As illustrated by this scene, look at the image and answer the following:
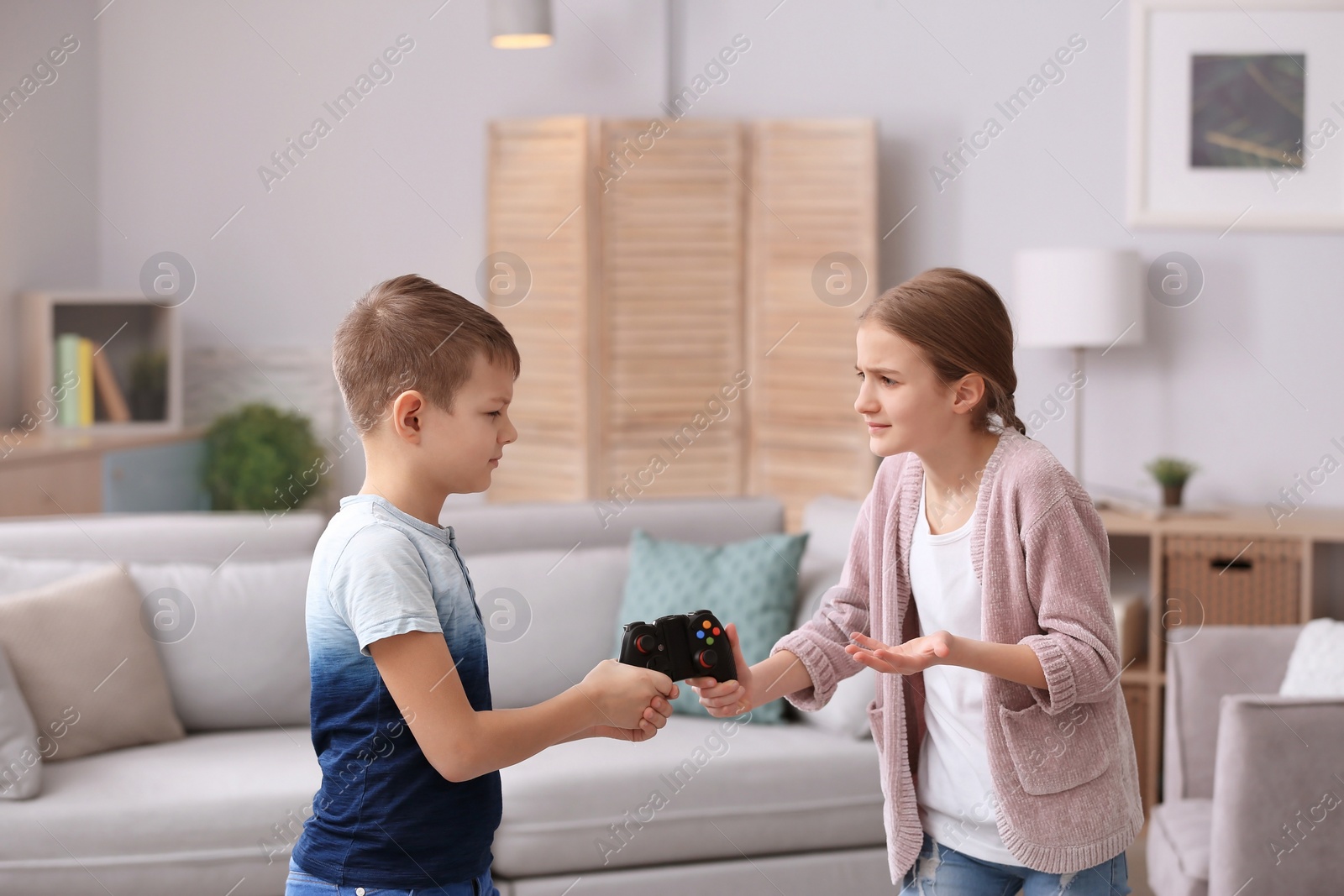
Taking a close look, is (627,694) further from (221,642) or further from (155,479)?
(155,479)

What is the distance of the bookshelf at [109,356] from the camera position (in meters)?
3.83

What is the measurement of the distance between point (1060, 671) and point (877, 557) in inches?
10.2

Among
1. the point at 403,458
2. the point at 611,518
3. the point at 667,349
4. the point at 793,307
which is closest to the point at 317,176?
the point at 667,349

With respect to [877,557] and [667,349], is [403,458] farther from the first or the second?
[667,349]

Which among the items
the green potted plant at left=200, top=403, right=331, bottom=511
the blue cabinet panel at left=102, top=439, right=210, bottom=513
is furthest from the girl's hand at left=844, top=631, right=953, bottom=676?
the green potted plant at left=200, top=403, right=331, bottom=511

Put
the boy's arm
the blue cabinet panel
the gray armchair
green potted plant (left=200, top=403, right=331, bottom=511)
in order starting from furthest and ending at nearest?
green potted plant (left=200, top=403, right=331, bottom=511), the blue cabinet panel, the gray armchair, the boy's arm

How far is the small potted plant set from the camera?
3.48 m

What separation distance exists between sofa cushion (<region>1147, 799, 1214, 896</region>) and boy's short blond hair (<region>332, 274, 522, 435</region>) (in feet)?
5.26

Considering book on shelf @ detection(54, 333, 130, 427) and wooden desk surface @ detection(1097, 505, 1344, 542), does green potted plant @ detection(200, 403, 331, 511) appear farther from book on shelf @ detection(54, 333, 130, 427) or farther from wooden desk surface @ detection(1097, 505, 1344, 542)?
wooden desk surface @ detection(1097, 505, 1344, 542)

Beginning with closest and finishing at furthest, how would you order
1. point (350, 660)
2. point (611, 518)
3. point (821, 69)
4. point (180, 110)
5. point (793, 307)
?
1. point (350, 660)
2. point (611, 518)
3. point (793, 307)
4. point (821, 69)
5. point (180, 110)

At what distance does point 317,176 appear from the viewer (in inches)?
173

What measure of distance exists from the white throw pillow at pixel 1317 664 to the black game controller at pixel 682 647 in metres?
1.39

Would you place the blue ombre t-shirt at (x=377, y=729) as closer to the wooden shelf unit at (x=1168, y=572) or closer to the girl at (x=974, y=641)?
the girl at (x=974, y=641)

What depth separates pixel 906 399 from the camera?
1208 mm
